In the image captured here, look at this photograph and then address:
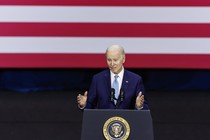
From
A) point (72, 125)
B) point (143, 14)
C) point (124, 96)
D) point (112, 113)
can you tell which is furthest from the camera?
point (143, 14)

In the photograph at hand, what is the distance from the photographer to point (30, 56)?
4.01 m

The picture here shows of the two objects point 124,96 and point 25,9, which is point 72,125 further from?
point 124,96

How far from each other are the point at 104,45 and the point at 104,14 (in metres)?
0.23

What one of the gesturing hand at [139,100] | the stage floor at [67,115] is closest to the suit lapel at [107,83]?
the gesturing hand at [139,100]

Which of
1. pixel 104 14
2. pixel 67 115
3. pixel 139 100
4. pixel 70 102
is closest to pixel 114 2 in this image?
pixel 104 14

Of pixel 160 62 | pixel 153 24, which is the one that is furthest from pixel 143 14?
pixel 160 62

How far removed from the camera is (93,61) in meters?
3.99

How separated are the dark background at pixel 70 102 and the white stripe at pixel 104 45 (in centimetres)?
20

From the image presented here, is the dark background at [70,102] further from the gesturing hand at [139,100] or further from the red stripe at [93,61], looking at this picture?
the gesturing hand at [139,100]

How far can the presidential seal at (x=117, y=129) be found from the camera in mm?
1787

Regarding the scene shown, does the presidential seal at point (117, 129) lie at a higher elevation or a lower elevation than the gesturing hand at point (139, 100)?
lower

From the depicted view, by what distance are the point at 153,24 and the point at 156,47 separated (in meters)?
0.18

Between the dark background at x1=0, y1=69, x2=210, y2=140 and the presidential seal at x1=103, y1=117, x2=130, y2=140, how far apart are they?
4.62 feet

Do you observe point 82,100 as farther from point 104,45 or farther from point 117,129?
point 104,45
